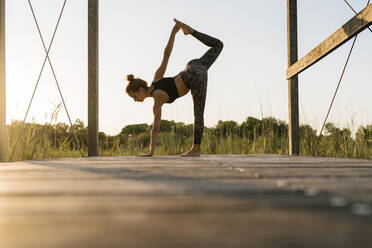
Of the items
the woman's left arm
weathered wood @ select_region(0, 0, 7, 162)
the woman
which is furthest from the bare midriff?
weathered wood @ select_region(0, 0, 7, 162)

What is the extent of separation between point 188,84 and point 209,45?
1.26 feet

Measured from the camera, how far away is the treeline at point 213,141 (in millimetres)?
3770

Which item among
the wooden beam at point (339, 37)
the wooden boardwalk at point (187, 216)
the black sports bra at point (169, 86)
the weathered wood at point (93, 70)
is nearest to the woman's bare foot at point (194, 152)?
the black sports bra at point (169, 86)

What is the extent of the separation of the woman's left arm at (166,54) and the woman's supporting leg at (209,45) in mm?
167

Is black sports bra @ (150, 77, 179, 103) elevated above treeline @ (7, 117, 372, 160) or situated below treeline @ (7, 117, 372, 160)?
above

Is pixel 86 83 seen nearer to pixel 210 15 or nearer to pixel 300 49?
pixel 300 49

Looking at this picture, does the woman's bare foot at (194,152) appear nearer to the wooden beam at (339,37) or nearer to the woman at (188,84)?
the woman at (188,84)

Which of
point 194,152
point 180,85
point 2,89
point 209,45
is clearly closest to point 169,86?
point 180,85

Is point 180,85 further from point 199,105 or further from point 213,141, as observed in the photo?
point 213,141

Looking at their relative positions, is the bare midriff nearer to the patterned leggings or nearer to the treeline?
the patterned leggings

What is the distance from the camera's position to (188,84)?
3.34 metres

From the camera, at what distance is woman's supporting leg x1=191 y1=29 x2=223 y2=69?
3275mm

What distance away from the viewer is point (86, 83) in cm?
350

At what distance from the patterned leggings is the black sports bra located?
109mm
